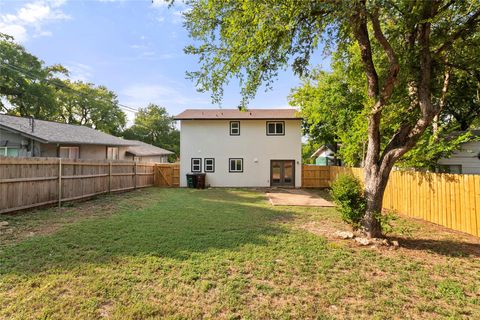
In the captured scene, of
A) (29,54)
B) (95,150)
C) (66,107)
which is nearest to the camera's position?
(95,150)

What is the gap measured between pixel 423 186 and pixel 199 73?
804cm

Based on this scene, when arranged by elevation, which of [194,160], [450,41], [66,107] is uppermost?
[66,107]

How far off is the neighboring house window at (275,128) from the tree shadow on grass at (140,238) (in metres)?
9.93

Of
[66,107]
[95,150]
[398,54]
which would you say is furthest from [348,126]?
[66,107]

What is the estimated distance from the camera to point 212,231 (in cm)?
624

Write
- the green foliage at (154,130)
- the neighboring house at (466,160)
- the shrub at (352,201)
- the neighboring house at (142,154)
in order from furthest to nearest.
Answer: the green foliage at (154,130), the neighboring house at (142,154), the neighboring house at (466,160), the shrub at (352,201)

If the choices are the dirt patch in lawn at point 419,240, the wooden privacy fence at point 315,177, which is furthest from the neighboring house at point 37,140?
the wooden privacy fence at point 315,177

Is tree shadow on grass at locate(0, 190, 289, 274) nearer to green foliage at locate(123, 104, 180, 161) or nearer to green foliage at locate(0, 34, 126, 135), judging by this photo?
green foliage at locate(0, 34, 126, 135)

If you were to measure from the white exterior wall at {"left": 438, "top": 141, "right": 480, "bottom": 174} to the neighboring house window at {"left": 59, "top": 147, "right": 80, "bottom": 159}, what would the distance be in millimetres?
20390

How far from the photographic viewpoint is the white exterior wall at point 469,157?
11.0 metres

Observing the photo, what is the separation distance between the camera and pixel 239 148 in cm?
1783

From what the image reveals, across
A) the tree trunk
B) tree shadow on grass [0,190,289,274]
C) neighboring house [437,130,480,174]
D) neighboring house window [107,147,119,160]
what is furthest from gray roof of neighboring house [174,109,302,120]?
the tree trunk

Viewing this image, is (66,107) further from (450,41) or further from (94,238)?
(450,41)

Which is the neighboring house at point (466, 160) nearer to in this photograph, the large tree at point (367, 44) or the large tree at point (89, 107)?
the large tree at point (367, 44)
